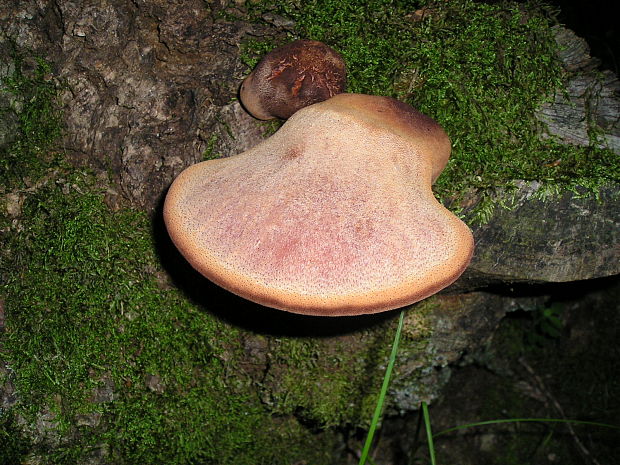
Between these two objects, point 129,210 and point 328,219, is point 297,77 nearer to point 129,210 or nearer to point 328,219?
point 328,219

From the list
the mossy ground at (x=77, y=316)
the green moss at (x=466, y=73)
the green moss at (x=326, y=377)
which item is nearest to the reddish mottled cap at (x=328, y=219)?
the green moss at (x=466, y=73)

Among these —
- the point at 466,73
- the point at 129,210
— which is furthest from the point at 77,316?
the point at 466,73

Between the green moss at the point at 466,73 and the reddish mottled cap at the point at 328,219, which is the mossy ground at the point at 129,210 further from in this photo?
the reddish mottled cap at the point at 328,219

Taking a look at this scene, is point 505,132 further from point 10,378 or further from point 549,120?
point 10,378

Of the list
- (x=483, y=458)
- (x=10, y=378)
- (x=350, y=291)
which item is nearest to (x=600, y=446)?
(x=483, y=458)

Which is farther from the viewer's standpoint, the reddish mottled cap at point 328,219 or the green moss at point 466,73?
the green moss at point 466,73

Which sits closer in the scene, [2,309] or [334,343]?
[2,309]
